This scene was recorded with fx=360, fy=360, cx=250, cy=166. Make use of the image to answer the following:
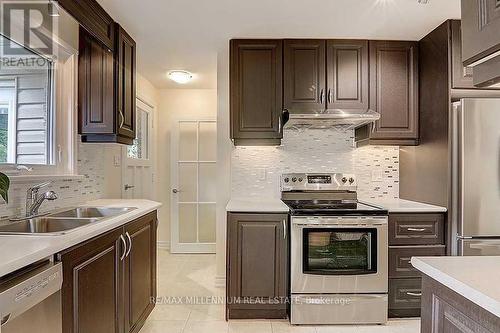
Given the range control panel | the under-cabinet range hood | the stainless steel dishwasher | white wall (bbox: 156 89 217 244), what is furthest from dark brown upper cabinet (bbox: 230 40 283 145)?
the stainless steel dishwasher

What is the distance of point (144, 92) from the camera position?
436 centimetres

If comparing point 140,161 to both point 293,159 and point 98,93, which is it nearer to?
point 98,93

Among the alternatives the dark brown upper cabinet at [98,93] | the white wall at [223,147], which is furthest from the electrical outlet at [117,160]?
the white wall at [223,147]

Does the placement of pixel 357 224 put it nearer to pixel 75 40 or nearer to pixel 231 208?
pixel 231 208

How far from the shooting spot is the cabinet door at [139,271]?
215cm

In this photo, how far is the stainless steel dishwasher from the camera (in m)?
1.09

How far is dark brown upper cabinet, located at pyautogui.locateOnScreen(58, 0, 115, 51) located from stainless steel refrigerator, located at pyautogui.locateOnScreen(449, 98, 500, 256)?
8.55 ft

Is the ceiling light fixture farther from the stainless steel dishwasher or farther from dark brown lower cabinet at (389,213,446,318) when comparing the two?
the stainless steel dishwasher

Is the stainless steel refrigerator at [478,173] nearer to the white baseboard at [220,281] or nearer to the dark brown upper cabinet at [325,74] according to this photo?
the dark brown upper cabinet at [325,74]

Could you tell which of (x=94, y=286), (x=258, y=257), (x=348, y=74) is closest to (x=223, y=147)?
(x=258, y=257)

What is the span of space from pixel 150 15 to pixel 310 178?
190cm

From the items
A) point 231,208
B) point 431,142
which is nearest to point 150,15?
point 231,208

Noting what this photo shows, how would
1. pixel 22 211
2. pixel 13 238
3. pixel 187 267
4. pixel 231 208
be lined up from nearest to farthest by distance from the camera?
pixel 13 238
pixel 22 211
pixel 231 208
pixel 187 267

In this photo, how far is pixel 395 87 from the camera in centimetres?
320
